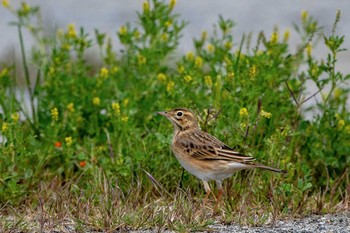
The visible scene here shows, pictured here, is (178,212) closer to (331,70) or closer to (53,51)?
(331,70)

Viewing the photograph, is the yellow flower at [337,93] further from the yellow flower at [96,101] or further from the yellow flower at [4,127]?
the yellow flower at [4,127]

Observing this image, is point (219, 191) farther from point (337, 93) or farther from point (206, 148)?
point (337, 93)

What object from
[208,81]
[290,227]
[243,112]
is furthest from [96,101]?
[290,227]

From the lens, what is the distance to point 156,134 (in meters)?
8.42

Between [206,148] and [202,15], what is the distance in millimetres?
8091

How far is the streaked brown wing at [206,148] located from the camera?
7.78 meters

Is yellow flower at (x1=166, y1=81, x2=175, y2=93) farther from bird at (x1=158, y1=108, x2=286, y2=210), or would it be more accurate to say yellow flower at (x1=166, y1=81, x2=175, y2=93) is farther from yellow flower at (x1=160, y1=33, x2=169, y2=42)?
yellow flower at (x1=160, y1=33, x2=169, y2=42)

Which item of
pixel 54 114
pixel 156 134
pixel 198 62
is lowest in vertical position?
pixel 156 134

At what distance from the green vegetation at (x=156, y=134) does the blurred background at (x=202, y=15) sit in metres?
4.64

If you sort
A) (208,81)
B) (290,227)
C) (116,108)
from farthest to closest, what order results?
(208,81), (116,108), (290,227)

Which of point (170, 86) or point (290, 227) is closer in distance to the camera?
point (290, 227)

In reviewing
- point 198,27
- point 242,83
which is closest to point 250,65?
point 242,83

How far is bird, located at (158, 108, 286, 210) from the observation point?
7.73 metres

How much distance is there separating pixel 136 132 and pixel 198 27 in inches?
263
